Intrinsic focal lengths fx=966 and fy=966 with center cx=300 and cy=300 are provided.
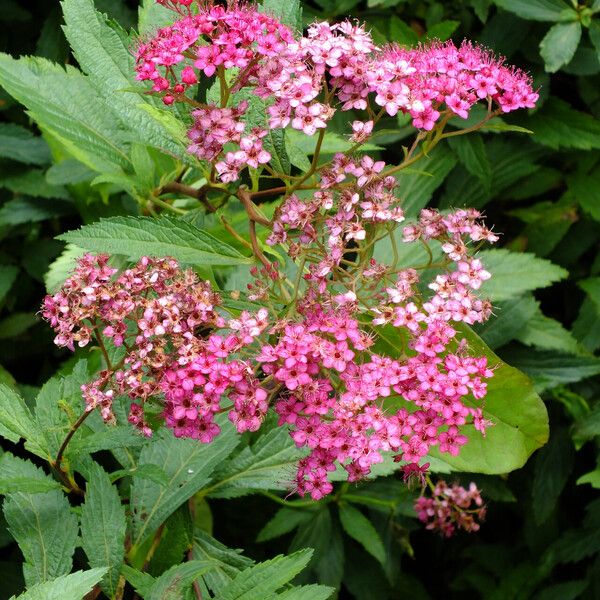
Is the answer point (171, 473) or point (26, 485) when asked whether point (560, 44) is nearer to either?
point (171, 473)

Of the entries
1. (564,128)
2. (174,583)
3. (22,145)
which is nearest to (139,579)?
(174,583)

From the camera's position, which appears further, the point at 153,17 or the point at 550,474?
the point at 550,474

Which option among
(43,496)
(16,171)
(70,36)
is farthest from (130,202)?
(43,496)

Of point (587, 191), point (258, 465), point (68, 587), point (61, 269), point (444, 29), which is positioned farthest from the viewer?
point (587, 191)

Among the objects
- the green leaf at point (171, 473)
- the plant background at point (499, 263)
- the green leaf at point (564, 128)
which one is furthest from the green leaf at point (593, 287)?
the green leaf at point (171, 473)

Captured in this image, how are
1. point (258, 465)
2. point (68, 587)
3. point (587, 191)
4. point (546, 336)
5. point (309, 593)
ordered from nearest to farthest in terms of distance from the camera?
point (68, 587) < point (309, 593) < point (258, 465) < point (546, 336) < point (587, 191)

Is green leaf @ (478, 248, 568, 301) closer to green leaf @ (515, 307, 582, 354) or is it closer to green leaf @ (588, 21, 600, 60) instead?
green leaf @ (515, 307, 582, 354)

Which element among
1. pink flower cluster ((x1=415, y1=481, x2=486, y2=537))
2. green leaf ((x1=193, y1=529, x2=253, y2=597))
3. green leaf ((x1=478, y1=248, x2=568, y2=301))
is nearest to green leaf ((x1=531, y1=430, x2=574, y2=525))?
pink flower cluster ((x1=415, y1=481, x2=486, y2=537))
